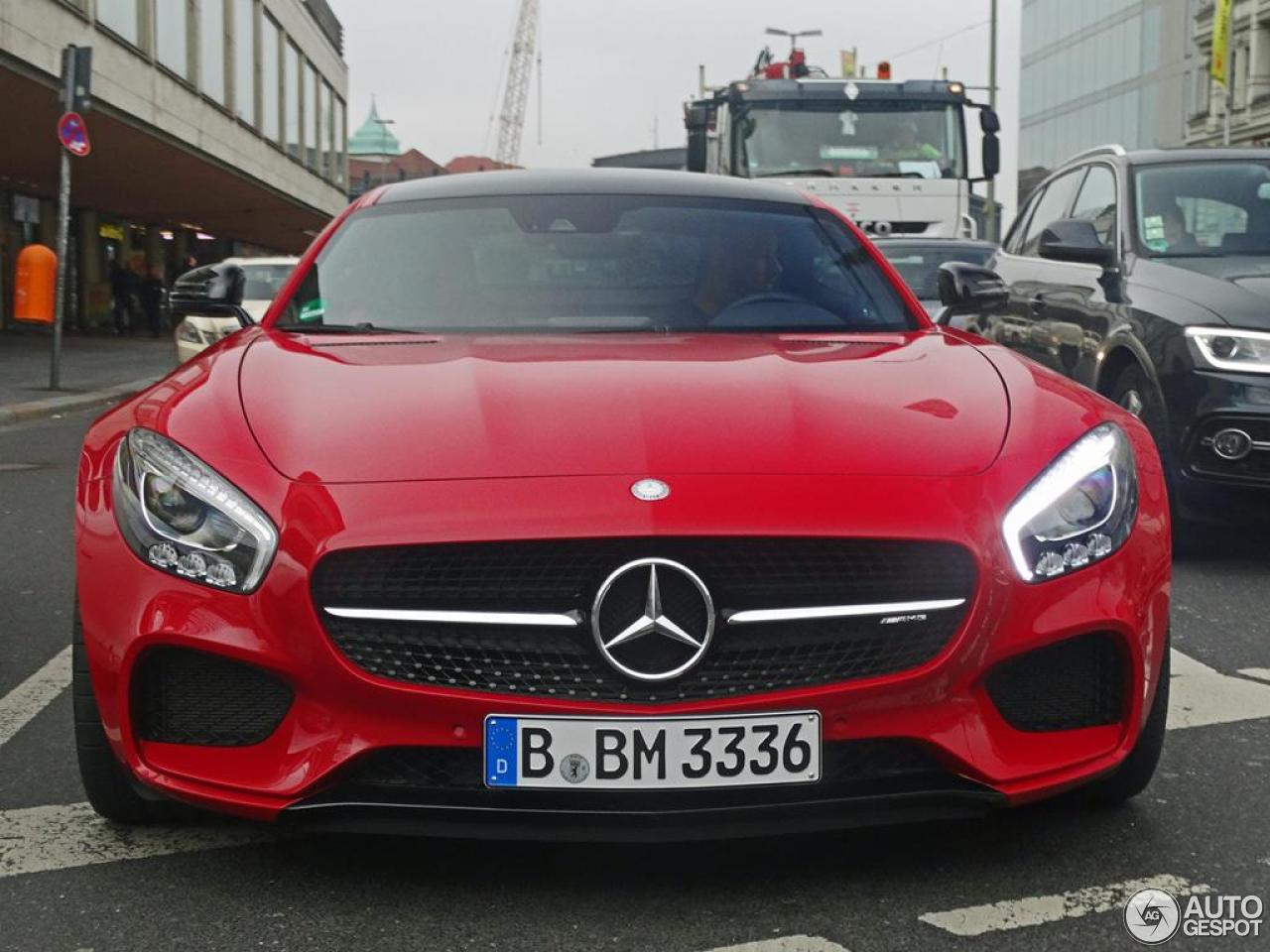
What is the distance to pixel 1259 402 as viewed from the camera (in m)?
6.56

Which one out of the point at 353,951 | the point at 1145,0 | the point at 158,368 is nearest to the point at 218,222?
the point at 158,368

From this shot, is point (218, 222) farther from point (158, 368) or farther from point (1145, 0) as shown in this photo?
point (1145, 0)

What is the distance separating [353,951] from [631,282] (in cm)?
213

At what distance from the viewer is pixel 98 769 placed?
334 cm

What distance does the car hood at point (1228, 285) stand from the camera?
6668 millimetres

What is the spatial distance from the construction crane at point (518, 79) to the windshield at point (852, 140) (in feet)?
297

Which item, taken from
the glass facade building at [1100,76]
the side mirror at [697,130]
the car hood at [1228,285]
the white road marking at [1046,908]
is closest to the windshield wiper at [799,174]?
the side mirror at [697,130]

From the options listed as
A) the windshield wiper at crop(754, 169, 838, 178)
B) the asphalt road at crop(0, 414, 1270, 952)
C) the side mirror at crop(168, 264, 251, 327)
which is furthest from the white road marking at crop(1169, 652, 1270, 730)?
the windshield wiper at crop(754, 169, 838, 178)

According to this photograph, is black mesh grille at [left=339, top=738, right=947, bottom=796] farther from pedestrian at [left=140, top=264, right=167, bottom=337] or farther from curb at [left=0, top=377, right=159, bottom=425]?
pedestrian at [left=140, top=264, right=167, bottom=337]

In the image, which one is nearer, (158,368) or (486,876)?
(486,876)

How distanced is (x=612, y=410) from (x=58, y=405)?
12909mm

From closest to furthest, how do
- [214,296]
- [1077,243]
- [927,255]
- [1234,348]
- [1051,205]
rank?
[214,296] < [1234,348] < [1077,243] < [1051,205] < [927,255]

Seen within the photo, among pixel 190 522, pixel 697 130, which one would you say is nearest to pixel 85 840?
pixel 190 522

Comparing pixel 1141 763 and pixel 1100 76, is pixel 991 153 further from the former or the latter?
pixel 1100 76
